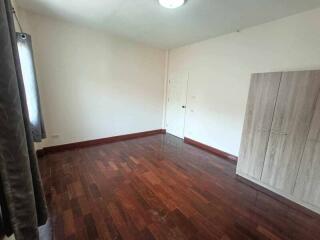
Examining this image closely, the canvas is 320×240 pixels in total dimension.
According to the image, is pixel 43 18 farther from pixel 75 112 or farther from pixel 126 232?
pixel 126 232

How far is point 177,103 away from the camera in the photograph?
4555mm

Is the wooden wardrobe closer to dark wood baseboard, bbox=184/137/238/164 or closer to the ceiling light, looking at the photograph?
dark wood baseboard, bbox=184/137/238/164

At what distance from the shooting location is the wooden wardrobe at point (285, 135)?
194 centimetres

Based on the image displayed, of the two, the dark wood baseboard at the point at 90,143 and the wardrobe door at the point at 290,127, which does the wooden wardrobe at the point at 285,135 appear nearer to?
the wardrobe door at the point at 290,127

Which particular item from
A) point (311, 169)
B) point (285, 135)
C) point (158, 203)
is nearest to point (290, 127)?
point (285, 135)

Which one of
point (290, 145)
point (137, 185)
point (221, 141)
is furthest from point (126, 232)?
point (221, 141)

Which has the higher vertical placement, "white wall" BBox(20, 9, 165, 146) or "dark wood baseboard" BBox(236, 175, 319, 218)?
"white wall" BBox(20, 9, 165, 146)

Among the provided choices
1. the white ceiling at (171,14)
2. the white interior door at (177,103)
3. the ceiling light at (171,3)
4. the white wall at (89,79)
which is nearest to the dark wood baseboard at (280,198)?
the white interior door at (177,103)

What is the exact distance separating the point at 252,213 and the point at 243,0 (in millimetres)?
2673

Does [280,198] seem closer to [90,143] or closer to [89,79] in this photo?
[90,143]

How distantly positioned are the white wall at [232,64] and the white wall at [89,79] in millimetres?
1120

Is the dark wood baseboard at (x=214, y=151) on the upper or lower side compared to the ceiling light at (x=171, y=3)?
lower

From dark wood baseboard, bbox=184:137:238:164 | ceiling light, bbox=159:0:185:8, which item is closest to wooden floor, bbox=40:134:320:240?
dark wood baseboard, bbox=184:137:238:164

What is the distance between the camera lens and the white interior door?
4309 millimetres
